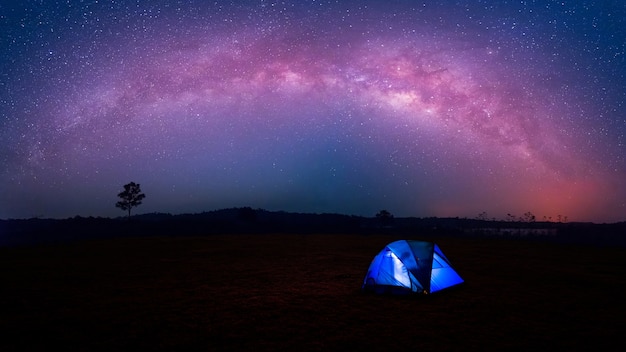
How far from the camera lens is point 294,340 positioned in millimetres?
8109

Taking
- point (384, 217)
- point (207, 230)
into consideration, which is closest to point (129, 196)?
point (207, 230)

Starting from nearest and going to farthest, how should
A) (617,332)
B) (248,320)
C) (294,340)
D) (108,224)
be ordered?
(294,340) < (617,332) < (248,320) < (108,224)

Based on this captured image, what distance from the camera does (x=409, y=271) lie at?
1227cm

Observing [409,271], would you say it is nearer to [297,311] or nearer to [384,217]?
[297,311]

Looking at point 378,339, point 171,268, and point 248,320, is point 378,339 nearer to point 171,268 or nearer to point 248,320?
point 248,320

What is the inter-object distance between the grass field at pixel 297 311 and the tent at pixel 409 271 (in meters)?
0.38

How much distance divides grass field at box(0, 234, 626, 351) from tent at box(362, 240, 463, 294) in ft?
1.26

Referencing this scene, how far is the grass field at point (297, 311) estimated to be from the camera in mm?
8062

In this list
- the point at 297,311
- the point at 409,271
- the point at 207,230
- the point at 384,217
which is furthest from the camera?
the point at 384,217

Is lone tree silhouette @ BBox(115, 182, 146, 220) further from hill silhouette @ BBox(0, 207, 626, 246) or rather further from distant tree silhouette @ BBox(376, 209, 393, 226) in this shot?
distant tree silhouette @ BBox(376, 209, 393, 226)

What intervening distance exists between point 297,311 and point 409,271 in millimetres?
3993

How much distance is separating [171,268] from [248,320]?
1104 cm

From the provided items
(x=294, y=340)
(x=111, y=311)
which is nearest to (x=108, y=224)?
(x=111, y=311)

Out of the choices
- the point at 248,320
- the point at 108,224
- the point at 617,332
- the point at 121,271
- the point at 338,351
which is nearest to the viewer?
the point at 338,351
